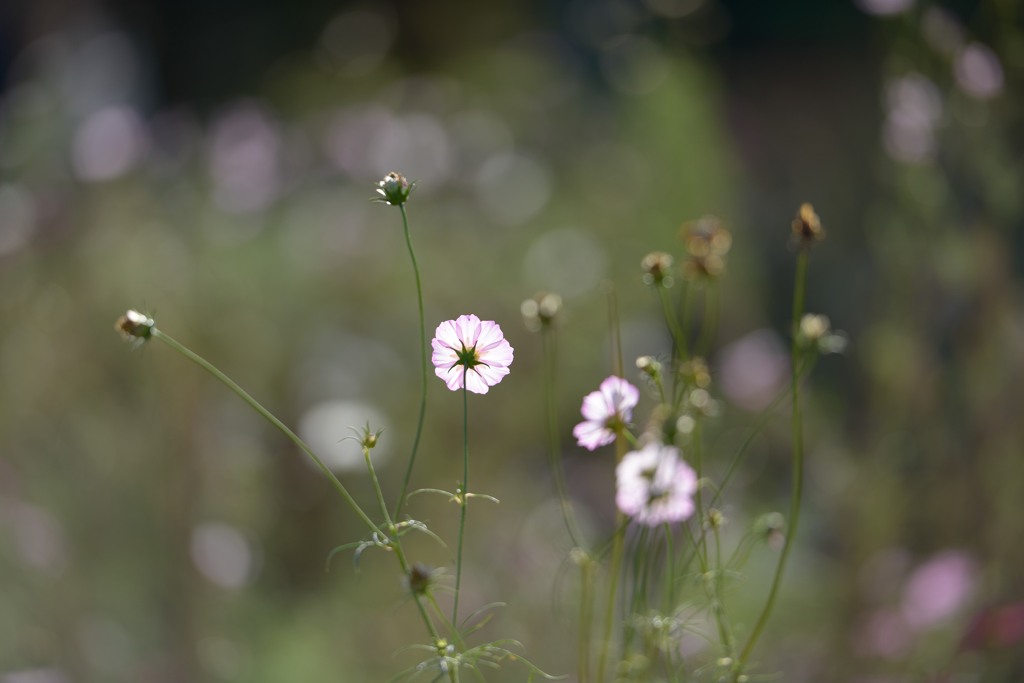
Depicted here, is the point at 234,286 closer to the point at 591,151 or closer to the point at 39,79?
the point at 39,79

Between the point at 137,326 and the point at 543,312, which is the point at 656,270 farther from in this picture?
the point at 137,326

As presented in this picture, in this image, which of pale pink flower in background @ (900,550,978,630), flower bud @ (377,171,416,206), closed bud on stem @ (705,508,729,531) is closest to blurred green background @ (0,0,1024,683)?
pale pink flower in background @ (900,550,978,630)

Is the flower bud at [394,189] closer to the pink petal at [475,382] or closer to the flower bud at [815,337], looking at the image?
the pink petal at [475,382]

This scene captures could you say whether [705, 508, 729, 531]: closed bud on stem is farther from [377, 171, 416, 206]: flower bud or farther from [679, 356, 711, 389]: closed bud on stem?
[377, 171, 416, 206]: flower bud

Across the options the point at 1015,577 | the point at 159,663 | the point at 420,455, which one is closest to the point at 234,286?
the point at 420,455

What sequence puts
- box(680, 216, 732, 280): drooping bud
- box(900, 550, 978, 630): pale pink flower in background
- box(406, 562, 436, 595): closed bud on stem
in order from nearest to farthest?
box(406, 562, 436, 595): closed bud on stem, box(680, 216, 732, 280): drooping bud, box(900, 550, 978, 630): pale pink flower in background

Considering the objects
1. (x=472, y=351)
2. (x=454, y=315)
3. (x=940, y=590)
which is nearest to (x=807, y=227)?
(x=472, y=351)
